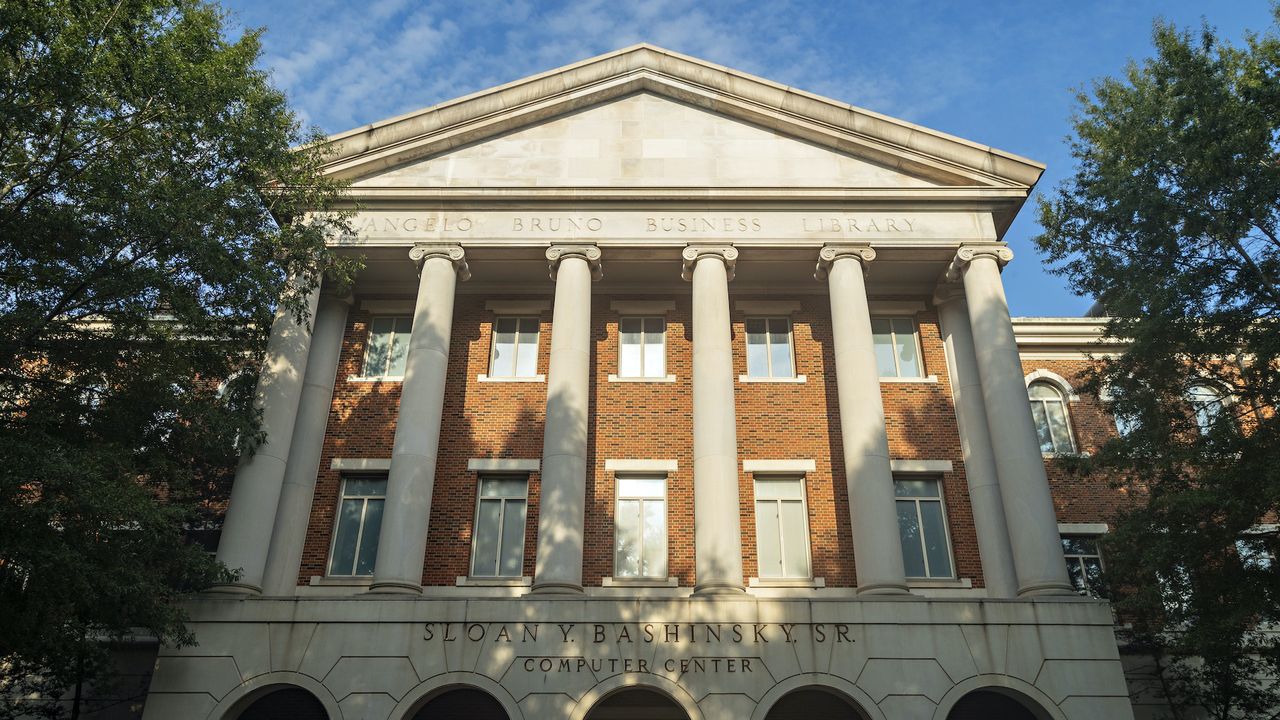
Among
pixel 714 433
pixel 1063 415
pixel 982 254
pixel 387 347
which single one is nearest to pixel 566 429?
pixel 714 433

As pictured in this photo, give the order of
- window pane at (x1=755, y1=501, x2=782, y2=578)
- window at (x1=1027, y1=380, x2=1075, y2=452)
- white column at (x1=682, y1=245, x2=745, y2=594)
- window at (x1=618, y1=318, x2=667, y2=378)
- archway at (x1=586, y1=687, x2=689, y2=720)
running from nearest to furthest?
1. white column at (x1=682, y1=245, x2=745, y2=594)
2. archway at (x1=586, y1=687, x2=689, y2=720)
3. window pane at (x1=755, y1=501, x2=782, y2=578)
4. window at (x1=618, y1=318, x2=667, y2=378)
5. window at (x1=1027, y1=380, x2=1075, y2=452)

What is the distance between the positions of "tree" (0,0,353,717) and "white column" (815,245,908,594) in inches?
472

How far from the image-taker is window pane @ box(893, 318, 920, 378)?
2356 cm

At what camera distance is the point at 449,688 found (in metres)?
17.1

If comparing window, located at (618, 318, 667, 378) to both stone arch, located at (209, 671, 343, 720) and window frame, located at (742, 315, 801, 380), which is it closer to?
window frame, located at (742, 315, 801, 380)

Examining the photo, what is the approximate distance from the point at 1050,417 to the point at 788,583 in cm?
1135

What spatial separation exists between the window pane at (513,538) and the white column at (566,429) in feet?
4.54

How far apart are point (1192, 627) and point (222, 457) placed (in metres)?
19.8

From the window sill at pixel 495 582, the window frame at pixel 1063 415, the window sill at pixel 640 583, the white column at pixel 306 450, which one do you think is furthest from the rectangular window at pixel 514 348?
the window frame at pixel 1063 415

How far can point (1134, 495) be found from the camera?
2256 cm

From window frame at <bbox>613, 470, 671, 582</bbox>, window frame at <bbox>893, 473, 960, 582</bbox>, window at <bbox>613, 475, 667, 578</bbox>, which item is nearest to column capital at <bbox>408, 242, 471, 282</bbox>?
window frame at <bbox>613, 470, 671, 582</bbox>

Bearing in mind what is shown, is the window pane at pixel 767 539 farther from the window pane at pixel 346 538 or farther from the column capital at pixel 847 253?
the window pane at pixel 346 538

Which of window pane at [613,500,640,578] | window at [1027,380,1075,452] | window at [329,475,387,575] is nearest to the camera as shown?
window pane at [613,500,640,578]

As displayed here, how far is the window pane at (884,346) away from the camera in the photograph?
2355 cm
